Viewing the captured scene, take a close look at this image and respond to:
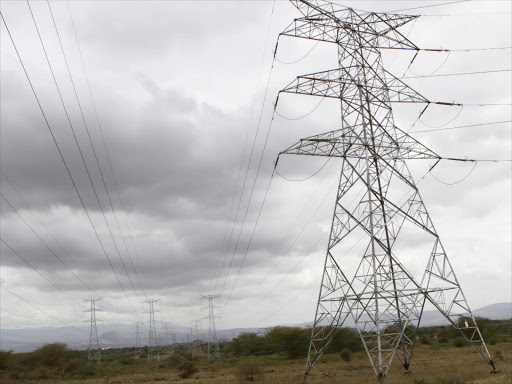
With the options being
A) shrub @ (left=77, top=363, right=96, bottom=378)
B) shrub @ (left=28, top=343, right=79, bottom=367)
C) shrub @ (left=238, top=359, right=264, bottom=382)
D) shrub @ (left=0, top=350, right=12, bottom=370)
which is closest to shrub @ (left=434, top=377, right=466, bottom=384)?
shrub @ (left=238, top=359, right=264, bottom=382)

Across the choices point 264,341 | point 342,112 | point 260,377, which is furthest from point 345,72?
point 264,341

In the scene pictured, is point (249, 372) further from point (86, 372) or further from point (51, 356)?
point (51, 356)

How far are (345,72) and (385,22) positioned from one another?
218 inches

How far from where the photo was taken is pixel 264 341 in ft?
357

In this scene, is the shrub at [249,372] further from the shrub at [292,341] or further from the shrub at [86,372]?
the shrub at [292,341]

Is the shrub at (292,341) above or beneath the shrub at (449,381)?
above

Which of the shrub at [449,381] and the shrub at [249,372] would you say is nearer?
the shrub at [449,381]

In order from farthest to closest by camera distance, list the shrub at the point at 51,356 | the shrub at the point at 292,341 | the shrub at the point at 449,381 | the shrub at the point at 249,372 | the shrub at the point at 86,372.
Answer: the shrub at the point at 51,356 < the shrub at the point at 292,341 < the shrub at the point at 86,372 < the shrub at the point at 249,372 < the shrub at the point at 449,381

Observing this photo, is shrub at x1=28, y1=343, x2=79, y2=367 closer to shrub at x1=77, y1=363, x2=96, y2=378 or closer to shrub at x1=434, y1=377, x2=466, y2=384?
shrub at x1=77, y1=363, x2=96, y2=378

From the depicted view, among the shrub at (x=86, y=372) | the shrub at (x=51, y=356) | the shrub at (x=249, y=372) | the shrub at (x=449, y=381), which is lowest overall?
the shrub at (x=449, y=381)

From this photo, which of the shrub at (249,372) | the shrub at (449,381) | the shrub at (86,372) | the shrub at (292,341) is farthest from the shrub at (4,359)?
the shrub at (449,381)

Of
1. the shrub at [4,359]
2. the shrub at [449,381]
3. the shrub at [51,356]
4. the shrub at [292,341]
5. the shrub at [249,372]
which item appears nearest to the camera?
the shrub at [449,381]

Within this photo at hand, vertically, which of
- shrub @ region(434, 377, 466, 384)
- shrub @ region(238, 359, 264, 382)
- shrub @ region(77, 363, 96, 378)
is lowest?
shrub @ region(434, 377, 466, 384)

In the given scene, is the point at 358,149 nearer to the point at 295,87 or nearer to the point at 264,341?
the point at 295,87
